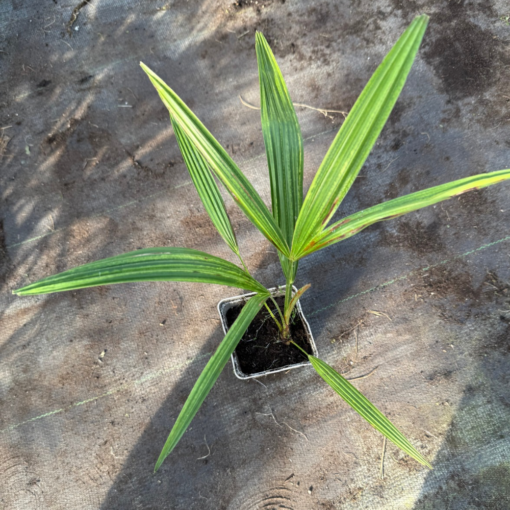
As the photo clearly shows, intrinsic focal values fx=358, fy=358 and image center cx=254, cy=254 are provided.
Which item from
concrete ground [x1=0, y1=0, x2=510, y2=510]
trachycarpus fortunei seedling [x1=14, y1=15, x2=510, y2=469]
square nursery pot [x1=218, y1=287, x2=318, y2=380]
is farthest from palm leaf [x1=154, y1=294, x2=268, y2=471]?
concrete ground [x1=0, y1=0, x2=510, y2=510]

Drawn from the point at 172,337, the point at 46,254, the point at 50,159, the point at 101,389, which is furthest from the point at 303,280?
the point at 50,159

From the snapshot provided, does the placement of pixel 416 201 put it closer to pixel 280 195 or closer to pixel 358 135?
pixel 358 135

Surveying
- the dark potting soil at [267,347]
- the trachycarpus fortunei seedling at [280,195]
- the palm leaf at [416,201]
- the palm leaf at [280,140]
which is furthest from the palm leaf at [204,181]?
the dark potting soil at [267,347]

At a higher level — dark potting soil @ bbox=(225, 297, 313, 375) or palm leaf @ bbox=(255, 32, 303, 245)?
palm leaf @ bbox=(255, 32, 303, 245)

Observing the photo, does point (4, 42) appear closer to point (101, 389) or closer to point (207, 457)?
point (101, 389)

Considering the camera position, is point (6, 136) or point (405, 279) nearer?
point (405, 279)

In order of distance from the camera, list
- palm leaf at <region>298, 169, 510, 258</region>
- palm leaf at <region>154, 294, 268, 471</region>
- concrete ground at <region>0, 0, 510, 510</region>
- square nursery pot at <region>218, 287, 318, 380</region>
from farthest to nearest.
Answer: concrete ground at <region>0, 0, 510, 510</region>
square nursery pot at <region>218, 287, 318, 380</region>
palm leaf at <region>154, 294, 268, 471</region>
palm leaf at <region>298, 169, 510, 258</region>

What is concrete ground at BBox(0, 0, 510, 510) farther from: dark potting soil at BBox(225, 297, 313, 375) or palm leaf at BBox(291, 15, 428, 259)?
palm leaf at BBox(291, 15, 428, 259)

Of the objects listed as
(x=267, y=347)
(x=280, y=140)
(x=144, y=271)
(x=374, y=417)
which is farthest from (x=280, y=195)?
(x=267, y=347)
